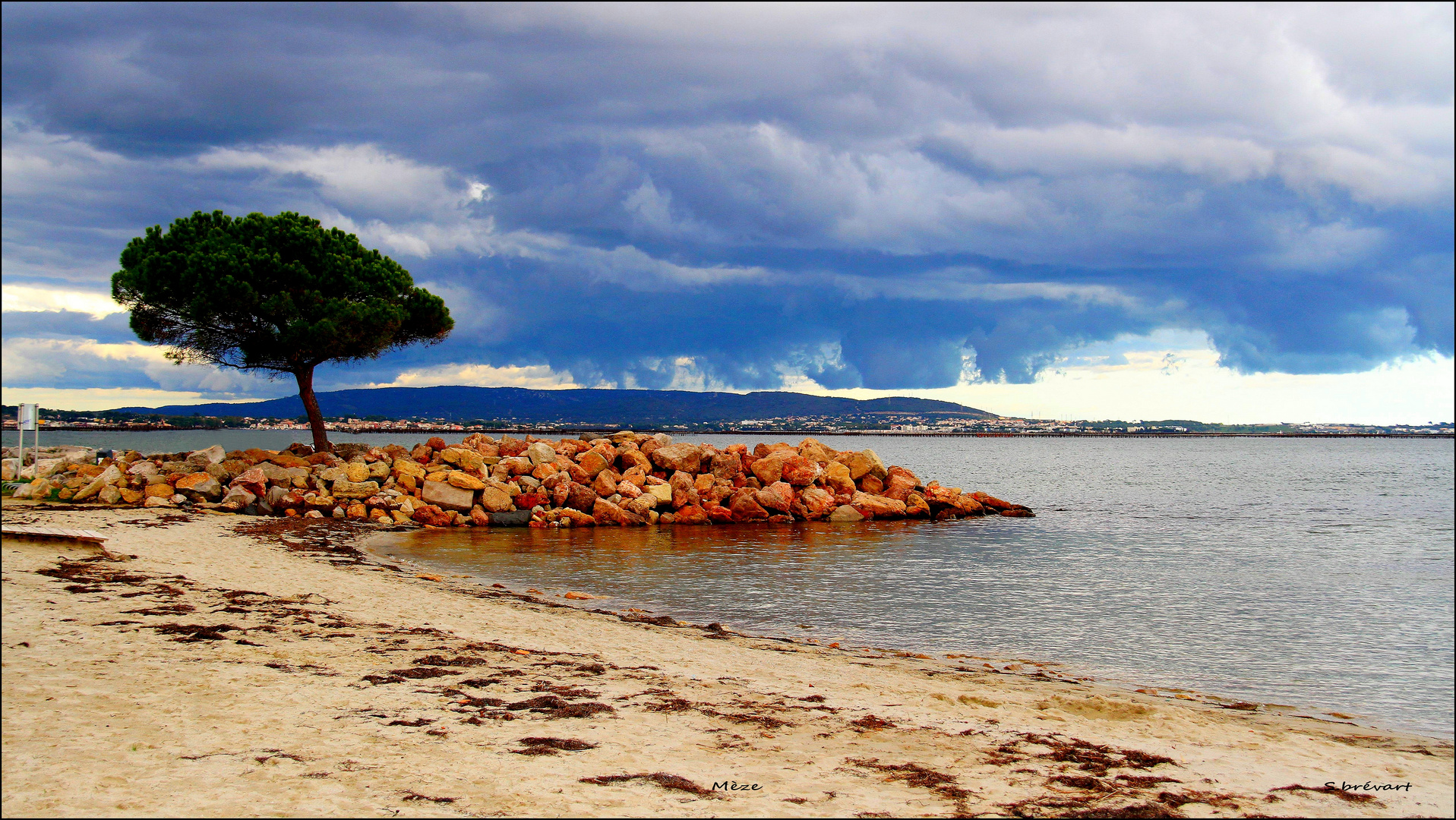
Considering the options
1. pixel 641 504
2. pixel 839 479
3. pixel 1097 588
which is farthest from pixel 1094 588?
pixel 839 479

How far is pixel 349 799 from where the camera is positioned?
5.70 meters

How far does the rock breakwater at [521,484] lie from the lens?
91.5ft

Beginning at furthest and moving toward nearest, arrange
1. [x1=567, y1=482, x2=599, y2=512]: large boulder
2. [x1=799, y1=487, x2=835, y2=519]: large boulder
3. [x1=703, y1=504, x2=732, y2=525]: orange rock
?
[x1=799, y1=487, x2=835, y2=519]: large boulder → [x1=703, y1=504, x2=732, y2=525]: orange rock → [x1=567, y1=482, x2=599, y2=512]: large boulder

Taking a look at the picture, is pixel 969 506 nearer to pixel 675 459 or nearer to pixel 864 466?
pixel 864 466

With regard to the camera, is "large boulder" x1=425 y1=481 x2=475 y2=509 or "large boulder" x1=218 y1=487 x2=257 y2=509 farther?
"large boulder" x1=425 y1=481 x2=475 y2=509

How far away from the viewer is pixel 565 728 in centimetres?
775

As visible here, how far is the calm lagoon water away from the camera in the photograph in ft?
43.0

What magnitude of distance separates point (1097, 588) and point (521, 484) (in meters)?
19.8

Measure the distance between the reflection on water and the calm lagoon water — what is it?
71 mm

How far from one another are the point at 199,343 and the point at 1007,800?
120 feet

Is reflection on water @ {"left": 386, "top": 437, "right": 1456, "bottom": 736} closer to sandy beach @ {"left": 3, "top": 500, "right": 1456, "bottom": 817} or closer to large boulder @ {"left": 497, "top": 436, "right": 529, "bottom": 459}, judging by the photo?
sandy beach @ {"left": 3, "top": 500, "right": 1456, "bottom": 817}

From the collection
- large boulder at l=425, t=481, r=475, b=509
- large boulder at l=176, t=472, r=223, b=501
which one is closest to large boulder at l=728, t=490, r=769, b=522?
large boulder at l=425, t=481, r=475, b=509

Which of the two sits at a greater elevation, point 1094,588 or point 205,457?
point 205,457

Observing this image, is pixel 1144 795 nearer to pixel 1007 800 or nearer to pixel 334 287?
pixel 1007 800
